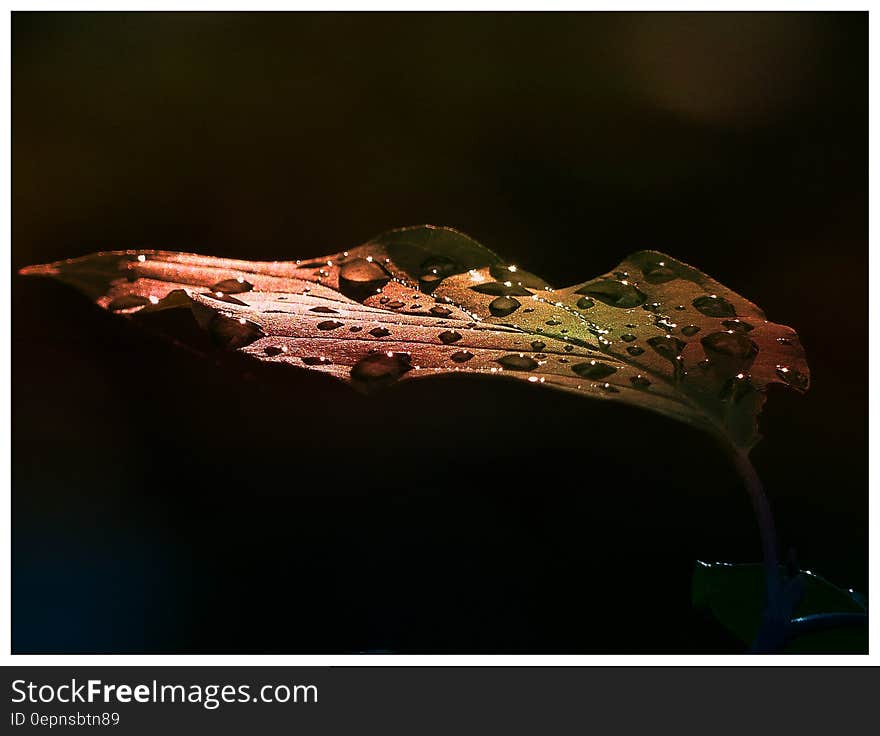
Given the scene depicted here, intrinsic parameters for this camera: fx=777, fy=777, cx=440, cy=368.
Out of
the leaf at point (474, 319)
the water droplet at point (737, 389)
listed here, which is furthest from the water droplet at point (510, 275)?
the water droplet at point (737, 389)

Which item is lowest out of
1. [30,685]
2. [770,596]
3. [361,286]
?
[30,685]

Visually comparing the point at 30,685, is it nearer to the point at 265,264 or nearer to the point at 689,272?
the point at 265,264

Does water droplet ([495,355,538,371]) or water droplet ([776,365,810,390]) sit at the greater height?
water droplet ([495,355,538,371])

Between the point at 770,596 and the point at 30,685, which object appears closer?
the point at 770,596

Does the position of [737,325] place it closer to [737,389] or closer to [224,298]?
[737,389]

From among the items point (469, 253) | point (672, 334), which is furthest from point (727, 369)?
point (469, 253)

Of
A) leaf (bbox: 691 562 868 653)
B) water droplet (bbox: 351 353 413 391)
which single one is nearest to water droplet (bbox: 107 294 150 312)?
water droplet (bbox: 351 353 413 391)

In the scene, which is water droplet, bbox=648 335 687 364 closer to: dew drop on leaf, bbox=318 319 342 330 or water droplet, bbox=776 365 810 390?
water droplet, bbox=776 365 810 390
